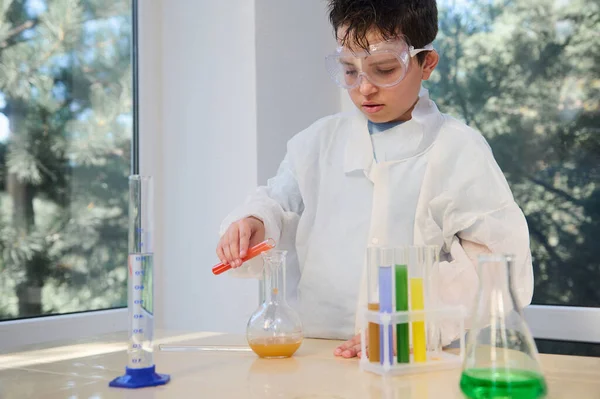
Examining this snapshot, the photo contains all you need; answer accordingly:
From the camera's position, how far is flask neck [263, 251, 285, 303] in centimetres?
119

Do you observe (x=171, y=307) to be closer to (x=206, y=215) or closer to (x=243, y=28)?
(x=206, y=215)

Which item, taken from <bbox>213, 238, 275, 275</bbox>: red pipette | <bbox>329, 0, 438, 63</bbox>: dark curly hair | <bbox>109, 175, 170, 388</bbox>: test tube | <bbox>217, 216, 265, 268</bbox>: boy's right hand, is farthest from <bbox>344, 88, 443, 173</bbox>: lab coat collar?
<bbox>109, 175, 170, 388</bbox>: test tube

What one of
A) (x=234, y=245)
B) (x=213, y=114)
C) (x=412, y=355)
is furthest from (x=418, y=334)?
(x=213, y=114)

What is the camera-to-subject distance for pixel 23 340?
202 centimetres

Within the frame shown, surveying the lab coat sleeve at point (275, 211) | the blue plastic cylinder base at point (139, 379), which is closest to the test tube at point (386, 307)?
the blue plastic cylinder base at point (139, 379)

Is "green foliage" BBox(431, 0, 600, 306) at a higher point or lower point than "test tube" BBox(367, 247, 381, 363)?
higher

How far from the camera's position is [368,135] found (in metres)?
1.67

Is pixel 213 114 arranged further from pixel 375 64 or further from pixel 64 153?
pixel 375 64

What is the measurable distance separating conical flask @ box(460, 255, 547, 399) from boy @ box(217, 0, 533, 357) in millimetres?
478

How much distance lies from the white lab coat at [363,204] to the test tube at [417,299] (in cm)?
34

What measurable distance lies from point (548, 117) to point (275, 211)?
3.29ft

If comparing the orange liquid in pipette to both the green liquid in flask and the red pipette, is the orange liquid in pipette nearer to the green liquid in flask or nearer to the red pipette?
the red pipette

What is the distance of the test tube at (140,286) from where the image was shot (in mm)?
996

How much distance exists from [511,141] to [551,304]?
0.53 m
